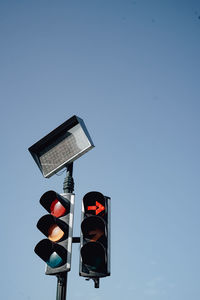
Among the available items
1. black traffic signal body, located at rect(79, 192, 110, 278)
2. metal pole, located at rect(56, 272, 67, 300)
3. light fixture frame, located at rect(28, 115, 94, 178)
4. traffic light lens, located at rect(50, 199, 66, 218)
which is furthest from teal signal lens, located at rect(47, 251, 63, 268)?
light fixture frame, located at rect(28, 115, 94, 178)

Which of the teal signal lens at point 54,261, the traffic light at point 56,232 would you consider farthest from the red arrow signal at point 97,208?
the teal signal lens at point 54,261

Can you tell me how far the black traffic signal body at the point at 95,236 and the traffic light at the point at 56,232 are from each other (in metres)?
0.20

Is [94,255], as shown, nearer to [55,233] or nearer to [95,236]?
[95,236]

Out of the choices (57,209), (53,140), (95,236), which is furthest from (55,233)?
(53,140)

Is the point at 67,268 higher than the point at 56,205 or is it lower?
lower

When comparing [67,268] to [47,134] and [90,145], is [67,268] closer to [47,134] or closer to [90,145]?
[90,145]

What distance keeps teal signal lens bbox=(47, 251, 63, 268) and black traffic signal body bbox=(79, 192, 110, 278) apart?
0.29 meters

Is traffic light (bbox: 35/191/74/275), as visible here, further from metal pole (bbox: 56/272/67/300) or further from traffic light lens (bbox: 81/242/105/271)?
traffic light lens (bbox: 81/242/105/271)

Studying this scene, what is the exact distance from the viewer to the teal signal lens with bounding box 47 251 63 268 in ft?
11.5

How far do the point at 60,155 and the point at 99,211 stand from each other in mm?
1414

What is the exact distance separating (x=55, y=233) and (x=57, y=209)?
32 cm

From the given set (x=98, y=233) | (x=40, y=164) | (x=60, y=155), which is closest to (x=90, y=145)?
(x=60, y=155)

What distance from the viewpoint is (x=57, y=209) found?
3.91 metres

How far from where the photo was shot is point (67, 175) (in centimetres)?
457
